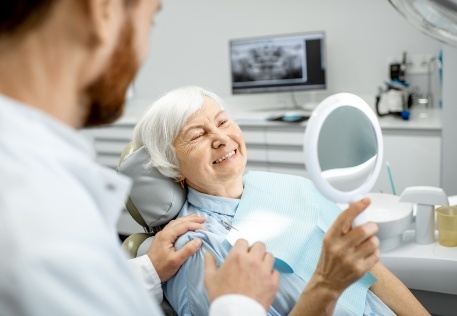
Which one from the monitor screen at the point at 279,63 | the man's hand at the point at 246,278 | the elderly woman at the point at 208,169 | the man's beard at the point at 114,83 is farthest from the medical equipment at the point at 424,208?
the monitor screen at the point at 279,63

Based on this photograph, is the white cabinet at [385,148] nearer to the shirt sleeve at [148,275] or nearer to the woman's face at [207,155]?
the woman's face at [207,155]

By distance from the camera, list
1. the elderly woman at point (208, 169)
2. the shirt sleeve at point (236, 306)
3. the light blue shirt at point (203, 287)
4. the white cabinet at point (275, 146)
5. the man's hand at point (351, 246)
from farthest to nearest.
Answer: the white cabinet at point (275, 146) < the elderly woman at point (208, 169) < the light blue shirt at point (203, 287) < the man's hand at point (351, 246) < the shirt sleeve at point (236, 306)

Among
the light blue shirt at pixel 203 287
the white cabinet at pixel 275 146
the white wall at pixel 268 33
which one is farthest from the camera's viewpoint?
the white wall at pixel 268 33

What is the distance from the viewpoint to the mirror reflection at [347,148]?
1.14 metres

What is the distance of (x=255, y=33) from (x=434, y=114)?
1.51m

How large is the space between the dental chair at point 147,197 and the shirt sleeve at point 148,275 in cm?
13

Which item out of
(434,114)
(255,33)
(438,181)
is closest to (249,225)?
(438,181)

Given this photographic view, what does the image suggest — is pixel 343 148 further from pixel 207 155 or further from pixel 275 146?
pixel 275 146

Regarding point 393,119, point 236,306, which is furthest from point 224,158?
point 393,119

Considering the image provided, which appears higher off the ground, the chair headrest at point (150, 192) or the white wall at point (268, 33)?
the white wall at point (268, 33)

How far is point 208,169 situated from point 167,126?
0.19 meters

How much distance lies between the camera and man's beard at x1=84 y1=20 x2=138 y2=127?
2.40ft

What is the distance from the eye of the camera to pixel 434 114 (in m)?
3.33

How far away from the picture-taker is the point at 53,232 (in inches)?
22.7
